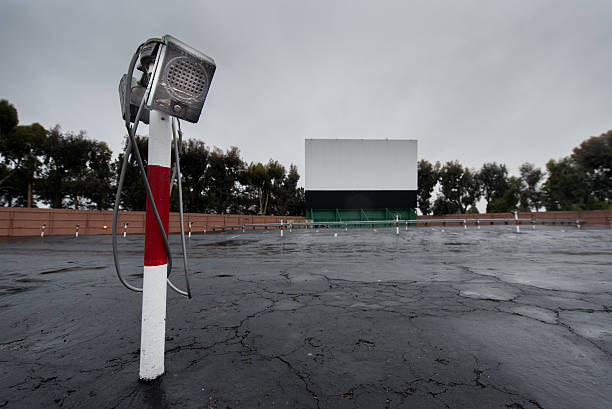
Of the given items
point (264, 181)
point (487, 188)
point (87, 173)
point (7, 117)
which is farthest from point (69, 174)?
point (487, 188)

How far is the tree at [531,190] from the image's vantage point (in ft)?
152

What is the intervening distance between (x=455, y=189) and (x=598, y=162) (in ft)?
56.0

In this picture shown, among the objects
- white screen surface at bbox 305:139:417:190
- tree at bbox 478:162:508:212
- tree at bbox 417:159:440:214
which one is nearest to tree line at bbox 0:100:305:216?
white screen surface at bbox 305:139:417:190

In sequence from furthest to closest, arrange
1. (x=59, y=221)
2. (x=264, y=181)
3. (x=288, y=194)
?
(x=288, y=194), (x=264, y=181), (x=59, y=221)

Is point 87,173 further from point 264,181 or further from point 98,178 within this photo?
point 264,181

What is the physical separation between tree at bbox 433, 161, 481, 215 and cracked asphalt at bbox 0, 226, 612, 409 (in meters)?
46.6

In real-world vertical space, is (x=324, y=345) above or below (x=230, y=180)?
below

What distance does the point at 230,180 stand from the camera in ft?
123

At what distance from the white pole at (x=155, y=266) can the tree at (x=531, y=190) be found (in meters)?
57.9

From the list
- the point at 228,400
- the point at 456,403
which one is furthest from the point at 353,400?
the point at 228,400

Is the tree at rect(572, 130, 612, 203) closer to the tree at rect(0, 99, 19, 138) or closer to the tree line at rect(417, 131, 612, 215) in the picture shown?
the tree line at rect(417, 131, 612, 215)

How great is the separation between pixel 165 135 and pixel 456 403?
84.2 inches

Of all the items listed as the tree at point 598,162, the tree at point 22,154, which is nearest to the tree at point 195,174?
the tree at point 22,154

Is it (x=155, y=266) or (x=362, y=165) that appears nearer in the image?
(x=155, y=266)
